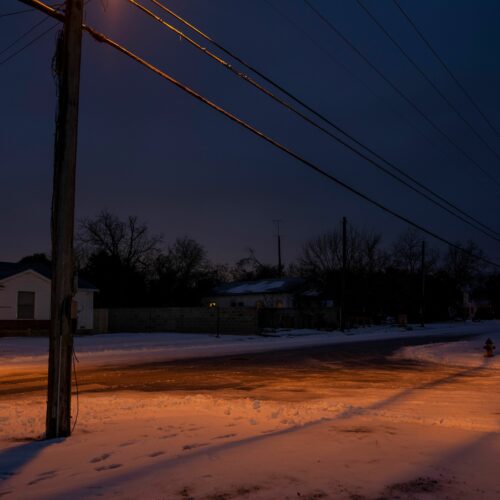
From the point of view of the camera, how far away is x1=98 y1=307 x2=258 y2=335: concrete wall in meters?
41.4

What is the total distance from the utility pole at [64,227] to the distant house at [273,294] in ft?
165

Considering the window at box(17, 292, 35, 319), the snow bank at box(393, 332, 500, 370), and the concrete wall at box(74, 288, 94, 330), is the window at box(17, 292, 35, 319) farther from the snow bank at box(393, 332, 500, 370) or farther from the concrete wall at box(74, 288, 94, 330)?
the snow bank at box(393, 332, 500, 370)

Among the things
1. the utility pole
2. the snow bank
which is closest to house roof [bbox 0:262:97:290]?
the snow bank

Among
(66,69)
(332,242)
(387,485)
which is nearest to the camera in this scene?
(387,485)

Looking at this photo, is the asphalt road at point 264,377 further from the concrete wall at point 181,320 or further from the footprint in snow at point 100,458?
the concrete wall at point 181,320

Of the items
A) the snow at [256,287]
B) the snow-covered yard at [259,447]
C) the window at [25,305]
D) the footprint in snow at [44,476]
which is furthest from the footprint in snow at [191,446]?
the snow at [256,287]

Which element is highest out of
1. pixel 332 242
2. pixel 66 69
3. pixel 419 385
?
pixel 332 242

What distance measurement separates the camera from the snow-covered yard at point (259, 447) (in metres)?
5.81

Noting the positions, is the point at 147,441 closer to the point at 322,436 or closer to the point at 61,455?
the point at 61,455

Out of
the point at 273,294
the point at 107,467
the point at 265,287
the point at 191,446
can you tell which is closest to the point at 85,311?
the point at 273,294

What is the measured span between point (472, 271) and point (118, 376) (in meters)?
101

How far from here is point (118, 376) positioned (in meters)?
16.9

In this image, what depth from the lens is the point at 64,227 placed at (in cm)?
846

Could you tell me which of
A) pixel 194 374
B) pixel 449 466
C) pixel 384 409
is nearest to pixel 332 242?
pixel 194 374
